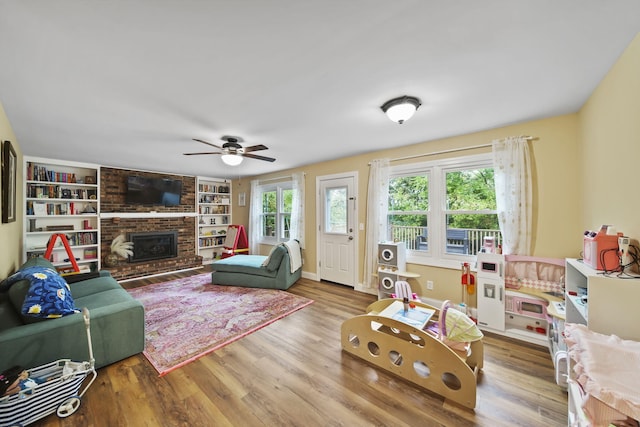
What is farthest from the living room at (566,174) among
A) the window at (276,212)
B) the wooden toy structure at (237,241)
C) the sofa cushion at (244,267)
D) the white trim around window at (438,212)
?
the wooden toy structure at (237,241)

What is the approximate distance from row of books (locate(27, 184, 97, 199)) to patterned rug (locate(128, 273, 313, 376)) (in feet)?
6.91

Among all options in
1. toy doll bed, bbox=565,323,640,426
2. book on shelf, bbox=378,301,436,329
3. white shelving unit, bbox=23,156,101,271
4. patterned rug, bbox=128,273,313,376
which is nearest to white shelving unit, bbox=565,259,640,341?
toy doll bed, bbox=565,323,640,426

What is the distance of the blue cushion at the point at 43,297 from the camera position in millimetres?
1669

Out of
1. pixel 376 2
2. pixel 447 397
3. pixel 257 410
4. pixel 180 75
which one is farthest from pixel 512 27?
pixel 257 410

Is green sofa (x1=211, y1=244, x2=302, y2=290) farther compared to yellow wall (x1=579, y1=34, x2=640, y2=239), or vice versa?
green sofa (x1=211, y1=244, x2=302, y2=290)

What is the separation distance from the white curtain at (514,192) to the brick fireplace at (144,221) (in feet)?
18.8

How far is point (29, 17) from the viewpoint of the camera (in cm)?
114

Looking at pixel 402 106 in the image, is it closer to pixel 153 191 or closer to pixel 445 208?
pixel 445 208

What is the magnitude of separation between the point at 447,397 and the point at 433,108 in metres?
2.34

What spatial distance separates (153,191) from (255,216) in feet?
7.19

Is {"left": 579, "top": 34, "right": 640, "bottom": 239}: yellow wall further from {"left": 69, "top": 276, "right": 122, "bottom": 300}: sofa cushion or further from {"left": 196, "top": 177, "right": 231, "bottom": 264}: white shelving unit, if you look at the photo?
{"left": 196, "top": 177, "right": 231, "bottom": 264}: white shelving unit

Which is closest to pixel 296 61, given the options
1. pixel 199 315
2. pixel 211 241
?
pixel 199 315

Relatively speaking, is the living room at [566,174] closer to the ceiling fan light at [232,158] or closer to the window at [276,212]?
the ceiling fan light at [232,158]

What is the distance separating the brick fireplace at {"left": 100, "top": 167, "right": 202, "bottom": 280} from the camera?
4.52m
